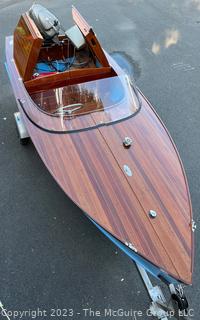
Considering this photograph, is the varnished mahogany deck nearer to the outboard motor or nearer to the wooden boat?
the wooden boat

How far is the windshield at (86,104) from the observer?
3238 millimetres

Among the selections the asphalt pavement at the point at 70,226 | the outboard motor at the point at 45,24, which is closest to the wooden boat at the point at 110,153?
the outboard motor at the point at 45,24

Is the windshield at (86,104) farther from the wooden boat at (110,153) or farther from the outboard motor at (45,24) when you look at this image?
the outboard motor at (45,24)

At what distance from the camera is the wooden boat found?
8.34 feet

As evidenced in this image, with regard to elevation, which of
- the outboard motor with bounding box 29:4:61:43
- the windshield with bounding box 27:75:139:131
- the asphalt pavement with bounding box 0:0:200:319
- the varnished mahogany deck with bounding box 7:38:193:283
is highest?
the outboard motor with bounding box 29:4:61:43

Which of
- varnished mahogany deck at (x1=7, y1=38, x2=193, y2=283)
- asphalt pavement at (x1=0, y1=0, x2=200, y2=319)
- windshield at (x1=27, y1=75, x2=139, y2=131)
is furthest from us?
windshield at (x1=27, y1=75, x2=139, y2=131)

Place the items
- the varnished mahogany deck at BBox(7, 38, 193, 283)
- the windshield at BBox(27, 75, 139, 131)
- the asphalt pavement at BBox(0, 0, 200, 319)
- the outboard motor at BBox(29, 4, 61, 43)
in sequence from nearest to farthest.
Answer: the varnished mahogany deck at BBox(7, 38, 193, 283)
the asphalt pavement at BBox(0, 0, 200, 319)
the windshield at BBox(27, 75, 139, 131)
the outboard motor at BBox(29, 4, 61, 43)

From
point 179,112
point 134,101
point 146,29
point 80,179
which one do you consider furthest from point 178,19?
point 80,179

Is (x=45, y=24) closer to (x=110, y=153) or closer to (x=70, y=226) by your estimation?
(x=110, y=153)

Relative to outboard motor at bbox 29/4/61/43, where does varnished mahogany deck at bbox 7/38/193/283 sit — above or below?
below

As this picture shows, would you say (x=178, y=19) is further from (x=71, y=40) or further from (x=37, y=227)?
(x=37, y=227)

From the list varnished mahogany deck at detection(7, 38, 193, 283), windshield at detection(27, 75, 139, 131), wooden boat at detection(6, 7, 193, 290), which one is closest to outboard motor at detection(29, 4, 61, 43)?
wooden boat at detection(6, 7, 193, 290)

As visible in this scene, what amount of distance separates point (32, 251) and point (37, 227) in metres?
0.26

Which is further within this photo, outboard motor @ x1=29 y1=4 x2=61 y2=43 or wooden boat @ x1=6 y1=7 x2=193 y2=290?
outboard motor @ x1=29 y1=4 x2=61 y2=43
